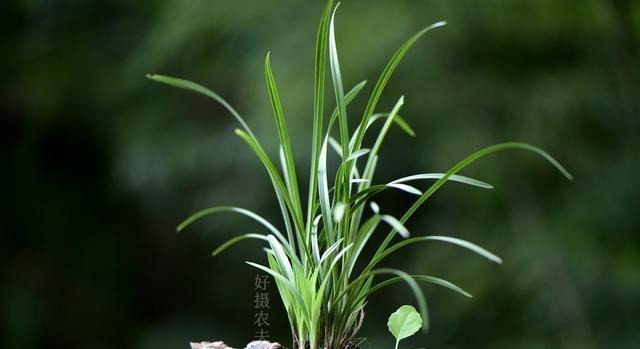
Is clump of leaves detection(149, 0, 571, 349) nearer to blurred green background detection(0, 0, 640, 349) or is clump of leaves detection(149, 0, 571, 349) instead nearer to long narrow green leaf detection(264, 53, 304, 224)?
long narrow green leaf detection(264, 53, 304, 224)

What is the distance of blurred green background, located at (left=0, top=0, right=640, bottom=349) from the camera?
185 centimetres

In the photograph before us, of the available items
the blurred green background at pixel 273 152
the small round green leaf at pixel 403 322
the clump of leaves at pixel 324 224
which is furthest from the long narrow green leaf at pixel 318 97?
the blurred green background at pixel 273 152

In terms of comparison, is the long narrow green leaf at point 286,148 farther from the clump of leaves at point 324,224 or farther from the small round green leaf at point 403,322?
the small round green leaf at point 403,322

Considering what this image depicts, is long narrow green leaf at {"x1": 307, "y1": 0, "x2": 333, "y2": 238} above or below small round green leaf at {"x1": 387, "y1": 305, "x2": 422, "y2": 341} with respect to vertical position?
above

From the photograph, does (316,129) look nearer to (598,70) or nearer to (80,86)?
(598,70)

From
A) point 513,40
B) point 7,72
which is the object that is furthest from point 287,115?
point 7,72

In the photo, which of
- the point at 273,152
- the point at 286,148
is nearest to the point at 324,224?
the point at 286,148

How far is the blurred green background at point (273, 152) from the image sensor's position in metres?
1.85

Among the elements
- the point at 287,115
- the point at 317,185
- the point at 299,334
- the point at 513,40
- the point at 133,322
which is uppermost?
the point at 513,40

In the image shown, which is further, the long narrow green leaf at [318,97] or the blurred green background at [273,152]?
the blurred green background at [273,152]

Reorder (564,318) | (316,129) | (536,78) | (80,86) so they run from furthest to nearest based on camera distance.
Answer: (80,86)
(536,78)
(564,318)
(316,129)

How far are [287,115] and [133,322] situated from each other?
2.85 ft

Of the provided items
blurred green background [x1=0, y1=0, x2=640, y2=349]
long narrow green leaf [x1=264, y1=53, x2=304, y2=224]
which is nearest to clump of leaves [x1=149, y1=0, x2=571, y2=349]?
long narrow green leaf [x1=264, y1=53, x2=304, y2=224]

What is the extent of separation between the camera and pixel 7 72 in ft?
7.62
